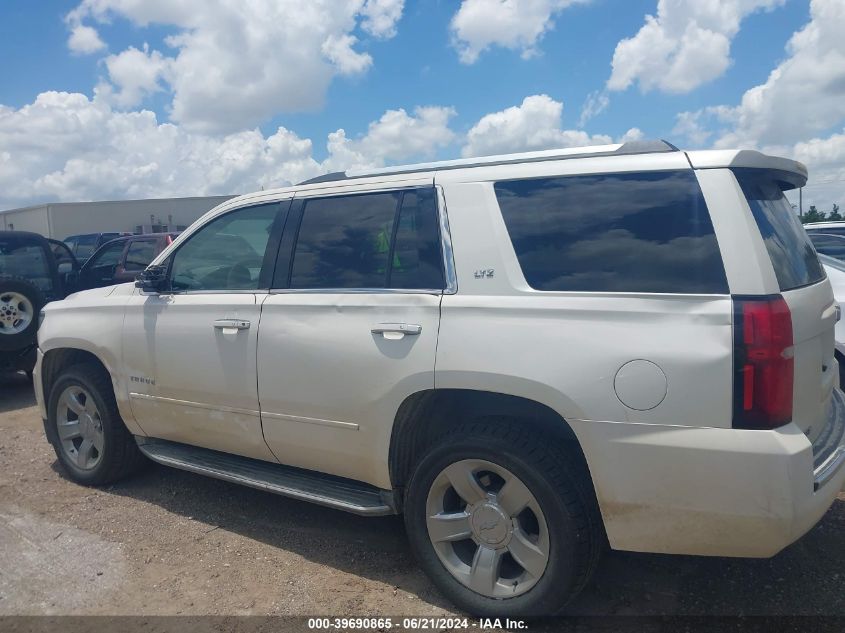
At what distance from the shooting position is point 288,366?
3645 mm

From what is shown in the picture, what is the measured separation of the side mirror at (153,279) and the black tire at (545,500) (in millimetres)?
2241

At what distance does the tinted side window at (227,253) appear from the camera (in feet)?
13.4

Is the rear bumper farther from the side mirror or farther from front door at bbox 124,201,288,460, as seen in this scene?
the side mirror

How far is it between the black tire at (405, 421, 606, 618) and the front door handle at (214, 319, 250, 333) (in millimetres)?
1353

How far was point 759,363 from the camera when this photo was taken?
2.52m

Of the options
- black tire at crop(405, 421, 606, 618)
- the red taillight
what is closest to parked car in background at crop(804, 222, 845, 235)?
the red taillight

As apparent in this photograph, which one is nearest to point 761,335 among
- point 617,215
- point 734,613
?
point 617,215

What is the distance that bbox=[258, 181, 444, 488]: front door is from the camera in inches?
129

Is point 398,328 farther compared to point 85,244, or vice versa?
point 85,244

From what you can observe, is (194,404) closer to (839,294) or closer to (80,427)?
(80,427)

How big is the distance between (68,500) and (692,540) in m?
4.05

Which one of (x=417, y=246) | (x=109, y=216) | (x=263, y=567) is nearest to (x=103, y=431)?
(x=263, y=567)

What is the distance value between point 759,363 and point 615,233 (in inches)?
29.6

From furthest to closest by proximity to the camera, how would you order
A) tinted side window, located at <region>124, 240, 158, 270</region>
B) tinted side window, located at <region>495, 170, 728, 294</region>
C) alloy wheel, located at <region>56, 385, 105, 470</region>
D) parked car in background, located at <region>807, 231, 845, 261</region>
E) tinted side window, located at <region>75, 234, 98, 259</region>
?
1. tinted side window, located at <region>75, 234, 98, 259</region>
2. tinted side window, located at <region>124, 240, 158, 270</region>
3. parked car in background, located at <region>807, 231, 845, 261</region>
4. alloy wheel, located at <region>56, 385, 105, 470</region>
5. tinted side window, located at <region>495, 170, 728, 294</region>
